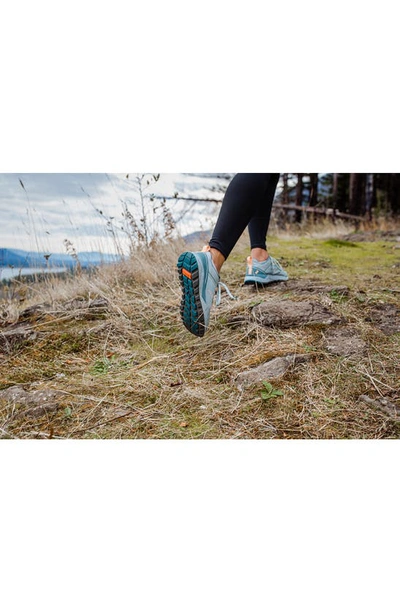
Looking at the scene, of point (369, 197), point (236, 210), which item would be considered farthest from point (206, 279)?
point (369, 197)

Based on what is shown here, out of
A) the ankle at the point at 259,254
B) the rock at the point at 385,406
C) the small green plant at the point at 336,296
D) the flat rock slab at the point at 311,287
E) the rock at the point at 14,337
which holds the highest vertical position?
the ankle at the point at 259,254

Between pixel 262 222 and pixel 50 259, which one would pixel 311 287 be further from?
pixel 50 259

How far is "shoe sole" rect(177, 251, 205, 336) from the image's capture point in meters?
1.60

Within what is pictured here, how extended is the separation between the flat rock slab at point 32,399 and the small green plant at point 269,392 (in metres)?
0.74

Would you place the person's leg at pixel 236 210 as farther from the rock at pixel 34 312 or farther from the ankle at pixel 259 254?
the rock at pixel 34 312

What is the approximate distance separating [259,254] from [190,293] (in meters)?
0.68

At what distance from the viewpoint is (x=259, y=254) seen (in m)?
2.18

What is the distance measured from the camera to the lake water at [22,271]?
203 cm

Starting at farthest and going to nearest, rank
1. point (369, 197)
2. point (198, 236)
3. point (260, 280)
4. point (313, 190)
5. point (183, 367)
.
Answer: point (369, 197)
point (313, 190)
point (198, 236)
point (260, 280)
point (183, 367)

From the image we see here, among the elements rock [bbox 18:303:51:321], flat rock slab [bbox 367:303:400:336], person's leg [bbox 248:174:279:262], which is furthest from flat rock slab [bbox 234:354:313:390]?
rock [bbox 18:303:51:321]

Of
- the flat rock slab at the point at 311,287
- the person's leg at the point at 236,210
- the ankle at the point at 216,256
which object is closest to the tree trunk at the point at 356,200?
the flat rock slab at the point at 311,287

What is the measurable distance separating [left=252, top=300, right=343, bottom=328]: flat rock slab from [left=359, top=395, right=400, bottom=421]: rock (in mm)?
422

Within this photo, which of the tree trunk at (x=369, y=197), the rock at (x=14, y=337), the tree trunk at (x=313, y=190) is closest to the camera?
the rock at (x=14, y=337)

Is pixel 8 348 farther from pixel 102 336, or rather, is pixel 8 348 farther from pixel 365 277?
pixel 365 277
